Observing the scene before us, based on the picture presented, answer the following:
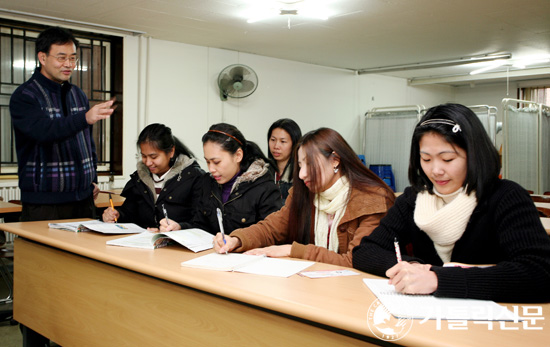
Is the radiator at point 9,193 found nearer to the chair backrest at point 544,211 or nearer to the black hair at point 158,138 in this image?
the black hair at point 158,138

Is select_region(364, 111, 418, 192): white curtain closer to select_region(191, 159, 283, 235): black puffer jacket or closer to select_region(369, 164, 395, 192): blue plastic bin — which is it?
select_region(369, 164, 395, 192): blue plastic bin

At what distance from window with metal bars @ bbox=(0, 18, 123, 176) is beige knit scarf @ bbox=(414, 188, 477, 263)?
5005mm

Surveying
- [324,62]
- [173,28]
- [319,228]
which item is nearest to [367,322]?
[319,228]

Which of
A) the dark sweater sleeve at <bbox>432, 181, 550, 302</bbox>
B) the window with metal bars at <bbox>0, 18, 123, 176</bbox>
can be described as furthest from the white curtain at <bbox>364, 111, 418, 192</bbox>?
the dark sweater sleeve at <bbox>432, 181, 550, 302</bbox>

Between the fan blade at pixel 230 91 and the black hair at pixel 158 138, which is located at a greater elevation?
the fan blade at pixel 230 91

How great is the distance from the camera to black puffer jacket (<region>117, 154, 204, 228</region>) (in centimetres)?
289

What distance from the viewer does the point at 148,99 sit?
6.45 meters

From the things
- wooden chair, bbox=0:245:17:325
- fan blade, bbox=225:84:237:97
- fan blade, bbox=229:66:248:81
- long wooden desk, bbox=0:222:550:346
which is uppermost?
fan blade, bbox=229:66:248:81

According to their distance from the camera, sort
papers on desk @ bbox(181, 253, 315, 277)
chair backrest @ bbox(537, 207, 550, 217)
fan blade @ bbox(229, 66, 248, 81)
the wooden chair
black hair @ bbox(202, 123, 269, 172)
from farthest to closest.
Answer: fan blade @ bbox(229, 66, 248, 81)
chair backrest @ bbox(537, 207, 550, 217)
the wooden chair
black hair @ bbox(202, 123, 269, 172)
papers on desk @ bbox(181, 253, 315, 277)

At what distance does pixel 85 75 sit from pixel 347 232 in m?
4.81

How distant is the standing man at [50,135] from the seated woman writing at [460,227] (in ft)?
5.94

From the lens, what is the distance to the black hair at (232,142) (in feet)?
8.51

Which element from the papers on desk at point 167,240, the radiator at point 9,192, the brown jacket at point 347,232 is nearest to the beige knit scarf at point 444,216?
the brown jacket at point 347,232

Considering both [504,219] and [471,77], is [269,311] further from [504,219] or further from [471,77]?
[471,77]
